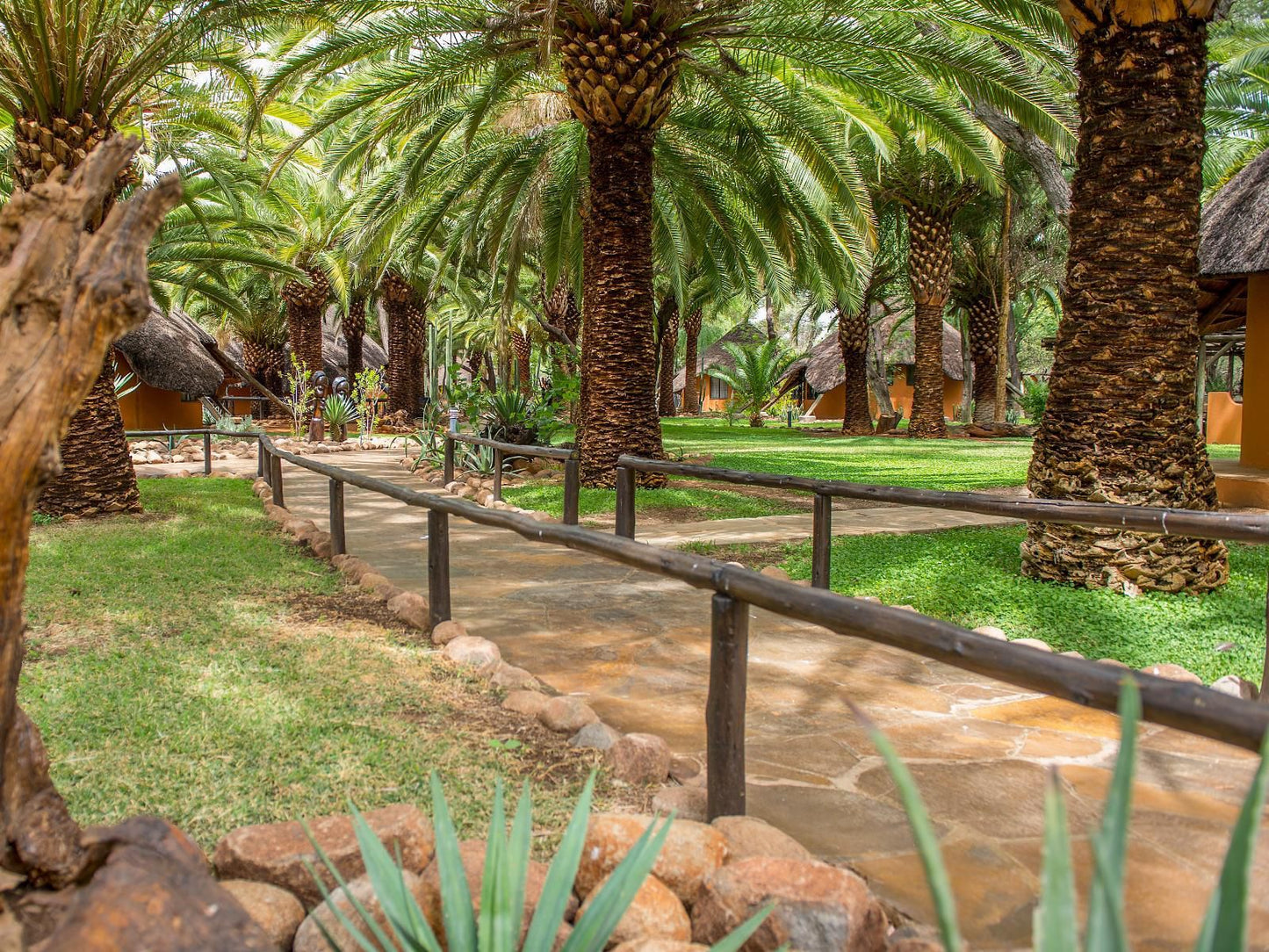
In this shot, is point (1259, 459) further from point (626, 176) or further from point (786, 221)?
point (626, 176)

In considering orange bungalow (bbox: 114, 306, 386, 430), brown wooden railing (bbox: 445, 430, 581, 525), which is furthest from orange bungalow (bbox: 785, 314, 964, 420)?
brown wooden railing (bbox: 445, 430, 581, 525)

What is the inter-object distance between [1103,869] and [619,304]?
936 cm

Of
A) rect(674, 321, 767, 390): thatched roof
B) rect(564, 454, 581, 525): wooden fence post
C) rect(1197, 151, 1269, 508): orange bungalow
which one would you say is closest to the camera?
rect(564, 454, 581, 525): wooden fence post

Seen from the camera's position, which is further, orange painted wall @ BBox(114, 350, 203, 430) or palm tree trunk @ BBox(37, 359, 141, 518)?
orange painted wall @ BBox(114, 350, 203, 430)

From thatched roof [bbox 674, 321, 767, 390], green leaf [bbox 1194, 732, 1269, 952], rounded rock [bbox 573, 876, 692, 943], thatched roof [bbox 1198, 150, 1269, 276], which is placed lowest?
rounded rock [bbox 573, 876, 692, 943]

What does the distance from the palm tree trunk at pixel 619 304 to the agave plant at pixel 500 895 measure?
27.3 ft

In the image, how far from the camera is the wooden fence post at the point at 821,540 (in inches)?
217

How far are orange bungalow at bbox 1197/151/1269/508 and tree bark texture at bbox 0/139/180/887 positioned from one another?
8.69m

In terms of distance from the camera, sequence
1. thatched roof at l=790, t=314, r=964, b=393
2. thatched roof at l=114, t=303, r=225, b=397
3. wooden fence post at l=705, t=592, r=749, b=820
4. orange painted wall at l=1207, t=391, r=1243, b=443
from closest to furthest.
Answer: wooden fence post at l=705, t=592, r=749, b=820
orange painted wall at l=1207, t=391, r=1243, b=443
thatched roof at l=114, t=303, r=225, b=397
thatched roof at l=790, t=314, r=964, b=393

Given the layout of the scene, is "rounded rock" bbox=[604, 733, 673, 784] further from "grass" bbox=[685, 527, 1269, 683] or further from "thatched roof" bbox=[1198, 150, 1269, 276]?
"thatched roof" bbox=[1198, 150, 1269, 276]

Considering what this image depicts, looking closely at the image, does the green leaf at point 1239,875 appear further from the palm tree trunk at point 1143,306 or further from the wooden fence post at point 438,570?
the palm tree trunk at point 1143,306

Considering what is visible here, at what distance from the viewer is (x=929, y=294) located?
20359mm

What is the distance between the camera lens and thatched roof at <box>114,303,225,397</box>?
18.8 metres

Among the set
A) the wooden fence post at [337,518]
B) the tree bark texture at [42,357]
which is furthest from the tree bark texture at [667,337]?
the tree bark texture at [42,357]
